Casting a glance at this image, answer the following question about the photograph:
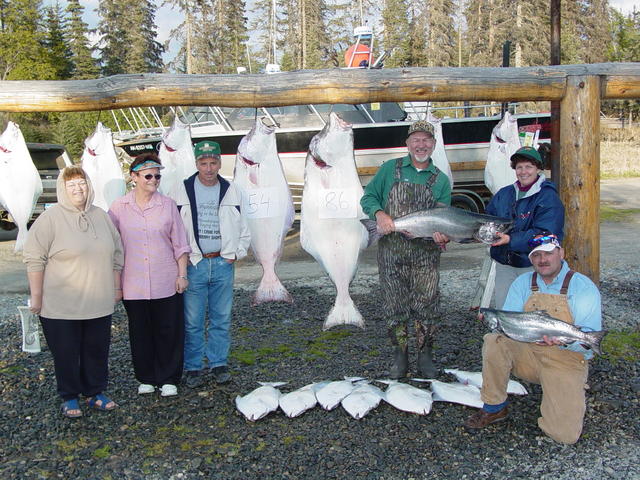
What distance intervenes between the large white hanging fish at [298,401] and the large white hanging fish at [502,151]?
8.05 feet

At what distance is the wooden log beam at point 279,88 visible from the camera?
13.1ft

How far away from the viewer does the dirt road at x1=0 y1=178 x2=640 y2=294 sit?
27.8ft

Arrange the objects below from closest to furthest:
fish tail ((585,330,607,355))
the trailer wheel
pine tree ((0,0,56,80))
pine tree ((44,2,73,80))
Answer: fish tail ((585,330,607,355)), the trailer wheel, pine tree ((0,0,56,80)), pine tree ((44,2,73,80))

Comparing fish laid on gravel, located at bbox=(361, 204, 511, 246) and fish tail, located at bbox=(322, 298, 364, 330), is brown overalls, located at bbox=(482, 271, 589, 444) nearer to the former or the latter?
fish laid on gravel, located at bbox=(361, 204, 511, 246)

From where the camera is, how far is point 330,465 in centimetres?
329

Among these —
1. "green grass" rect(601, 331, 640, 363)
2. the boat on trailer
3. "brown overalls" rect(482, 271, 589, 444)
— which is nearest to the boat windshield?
the boat on trailer

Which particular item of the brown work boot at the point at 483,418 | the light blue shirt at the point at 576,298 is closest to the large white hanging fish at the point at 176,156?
the light blue shirt at the point at 576,298

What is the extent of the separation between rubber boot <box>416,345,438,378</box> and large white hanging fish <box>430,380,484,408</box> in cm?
32

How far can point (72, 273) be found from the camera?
3654 mm

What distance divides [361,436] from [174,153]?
2.51 m

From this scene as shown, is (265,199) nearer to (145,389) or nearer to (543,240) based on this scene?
(145,389)

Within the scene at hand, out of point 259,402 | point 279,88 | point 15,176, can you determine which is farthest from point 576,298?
point 15,176

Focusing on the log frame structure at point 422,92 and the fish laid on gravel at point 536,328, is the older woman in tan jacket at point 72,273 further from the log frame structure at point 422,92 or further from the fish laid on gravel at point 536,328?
the fish laid on gravel at point 536,328

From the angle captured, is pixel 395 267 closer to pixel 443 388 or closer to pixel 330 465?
pixel 443 388
